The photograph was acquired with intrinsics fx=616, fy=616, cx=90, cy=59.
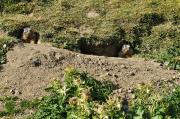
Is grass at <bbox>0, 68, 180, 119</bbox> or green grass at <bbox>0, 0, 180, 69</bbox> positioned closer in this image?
grass at <bbox>0, 68, 180, 119</bbox>

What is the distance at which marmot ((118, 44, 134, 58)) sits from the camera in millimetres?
16422

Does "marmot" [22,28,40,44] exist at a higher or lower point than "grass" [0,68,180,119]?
higher

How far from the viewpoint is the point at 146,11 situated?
17.7 m

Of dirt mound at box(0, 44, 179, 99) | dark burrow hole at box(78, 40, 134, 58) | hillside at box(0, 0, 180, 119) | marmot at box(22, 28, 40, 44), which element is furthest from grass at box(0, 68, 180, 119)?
marmot at box(22, 28, 40, 44)

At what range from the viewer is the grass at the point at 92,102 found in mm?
10453

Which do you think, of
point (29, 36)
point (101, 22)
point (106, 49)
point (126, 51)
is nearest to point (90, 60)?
point (106, 49)

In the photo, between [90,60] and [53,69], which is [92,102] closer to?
[53,69]

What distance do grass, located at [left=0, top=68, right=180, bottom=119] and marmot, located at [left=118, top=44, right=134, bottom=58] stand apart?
348 cm

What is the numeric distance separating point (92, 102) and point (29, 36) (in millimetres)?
6023

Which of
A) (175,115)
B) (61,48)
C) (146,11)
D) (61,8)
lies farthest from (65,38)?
(175,115)

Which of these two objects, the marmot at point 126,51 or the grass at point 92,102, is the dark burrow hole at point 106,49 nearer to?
the marmot at point 126,51

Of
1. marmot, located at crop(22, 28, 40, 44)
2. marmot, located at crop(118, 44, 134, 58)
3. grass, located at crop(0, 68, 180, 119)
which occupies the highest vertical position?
marmot, located at crop(22, 28, 40, 44)

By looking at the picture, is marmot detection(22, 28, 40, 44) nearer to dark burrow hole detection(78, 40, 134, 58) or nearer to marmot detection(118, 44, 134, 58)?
dark burrow hole detection(78, 40, 134, 58)

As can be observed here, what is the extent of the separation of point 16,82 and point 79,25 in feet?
13.7
